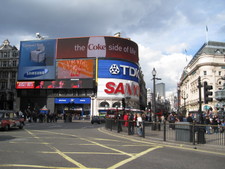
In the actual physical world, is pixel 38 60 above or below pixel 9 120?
above

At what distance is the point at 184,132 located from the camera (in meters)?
13.1

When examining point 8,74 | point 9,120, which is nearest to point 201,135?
point 9,120

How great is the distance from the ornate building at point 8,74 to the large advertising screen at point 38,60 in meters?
8.44

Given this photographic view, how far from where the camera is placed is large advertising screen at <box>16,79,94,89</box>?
6838 cm

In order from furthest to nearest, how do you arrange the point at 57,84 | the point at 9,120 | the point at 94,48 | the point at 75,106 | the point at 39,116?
the point at 75,106
the point at 94,48
the point at 57,84
the point at 39,116
the point at 9,120

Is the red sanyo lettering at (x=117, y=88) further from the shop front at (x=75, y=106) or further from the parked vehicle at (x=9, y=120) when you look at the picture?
the parked vehicle at (x=9, y=120)

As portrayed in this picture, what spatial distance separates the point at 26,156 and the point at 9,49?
267ft

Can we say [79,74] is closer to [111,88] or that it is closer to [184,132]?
[111,88]

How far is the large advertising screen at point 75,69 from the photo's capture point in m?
69.8

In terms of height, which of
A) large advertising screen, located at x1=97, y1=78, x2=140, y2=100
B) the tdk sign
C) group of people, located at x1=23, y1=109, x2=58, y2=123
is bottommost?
group of people, located at x1=23, y1=109, x2=58, y2=123

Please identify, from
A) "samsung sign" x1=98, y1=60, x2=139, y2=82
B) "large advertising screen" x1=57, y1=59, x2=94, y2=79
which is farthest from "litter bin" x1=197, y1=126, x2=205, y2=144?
"large advertising screen" x1=57, y1=59, x2=94, y2=79

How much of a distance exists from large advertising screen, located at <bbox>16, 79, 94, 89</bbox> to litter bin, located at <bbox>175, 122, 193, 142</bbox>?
182ft

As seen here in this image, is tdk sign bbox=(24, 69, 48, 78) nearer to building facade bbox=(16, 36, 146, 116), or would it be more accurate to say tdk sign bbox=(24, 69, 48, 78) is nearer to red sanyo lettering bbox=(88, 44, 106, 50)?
building facade bbox=(16, 36, 146, 116)

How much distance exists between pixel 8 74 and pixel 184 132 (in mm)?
78015
